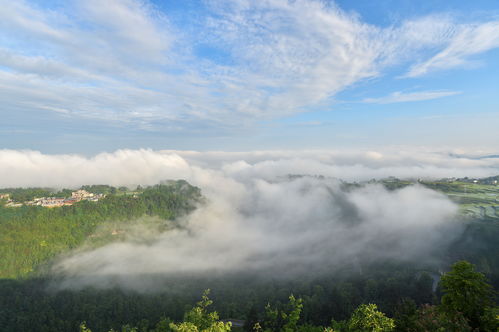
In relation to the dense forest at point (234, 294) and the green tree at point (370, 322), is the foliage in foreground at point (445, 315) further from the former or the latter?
the dense forest at point (234, 294)

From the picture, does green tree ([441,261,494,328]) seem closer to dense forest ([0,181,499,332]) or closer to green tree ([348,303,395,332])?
dense forest ([0,181,499,332])

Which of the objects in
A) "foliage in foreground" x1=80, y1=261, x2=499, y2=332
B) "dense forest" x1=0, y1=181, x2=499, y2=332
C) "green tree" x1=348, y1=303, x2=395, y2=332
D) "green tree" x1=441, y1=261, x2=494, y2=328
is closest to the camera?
"green tree" x1=348, y1=303, x2=395, y2=332

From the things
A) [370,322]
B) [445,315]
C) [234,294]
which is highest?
[370,322]

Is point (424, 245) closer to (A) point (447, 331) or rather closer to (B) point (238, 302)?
(B) point (238, 302)

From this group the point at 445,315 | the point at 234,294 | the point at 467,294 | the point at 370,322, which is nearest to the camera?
the point at 370,322

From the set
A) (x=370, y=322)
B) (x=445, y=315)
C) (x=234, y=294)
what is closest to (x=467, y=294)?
(x=445, y=315)

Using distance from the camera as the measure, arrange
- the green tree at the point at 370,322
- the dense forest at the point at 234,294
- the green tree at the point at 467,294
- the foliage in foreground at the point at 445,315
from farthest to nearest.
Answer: the dense forest at the point at 234,294 → the green tree at the point at 467,294 → the foliage in foreground at the point at 445,315 → the green tree at the point at 370,322

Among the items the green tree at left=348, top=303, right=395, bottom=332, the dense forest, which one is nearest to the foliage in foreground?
the green tree at left=348, top=303, right=395, bottom=332

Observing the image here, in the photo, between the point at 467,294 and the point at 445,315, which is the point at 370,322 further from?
the point at 467,294

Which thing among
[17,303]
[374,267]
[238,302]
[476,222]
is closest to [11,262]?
[17,303]

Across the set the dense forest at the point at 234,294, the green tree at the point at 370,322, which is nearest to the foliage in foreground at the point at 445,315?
the green tree at the point at 370,322

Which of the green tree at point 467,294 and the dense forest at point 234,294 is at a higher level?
the green tree at point 467,294

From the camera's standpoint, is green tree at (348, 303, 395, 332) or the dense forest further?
the dense forest
